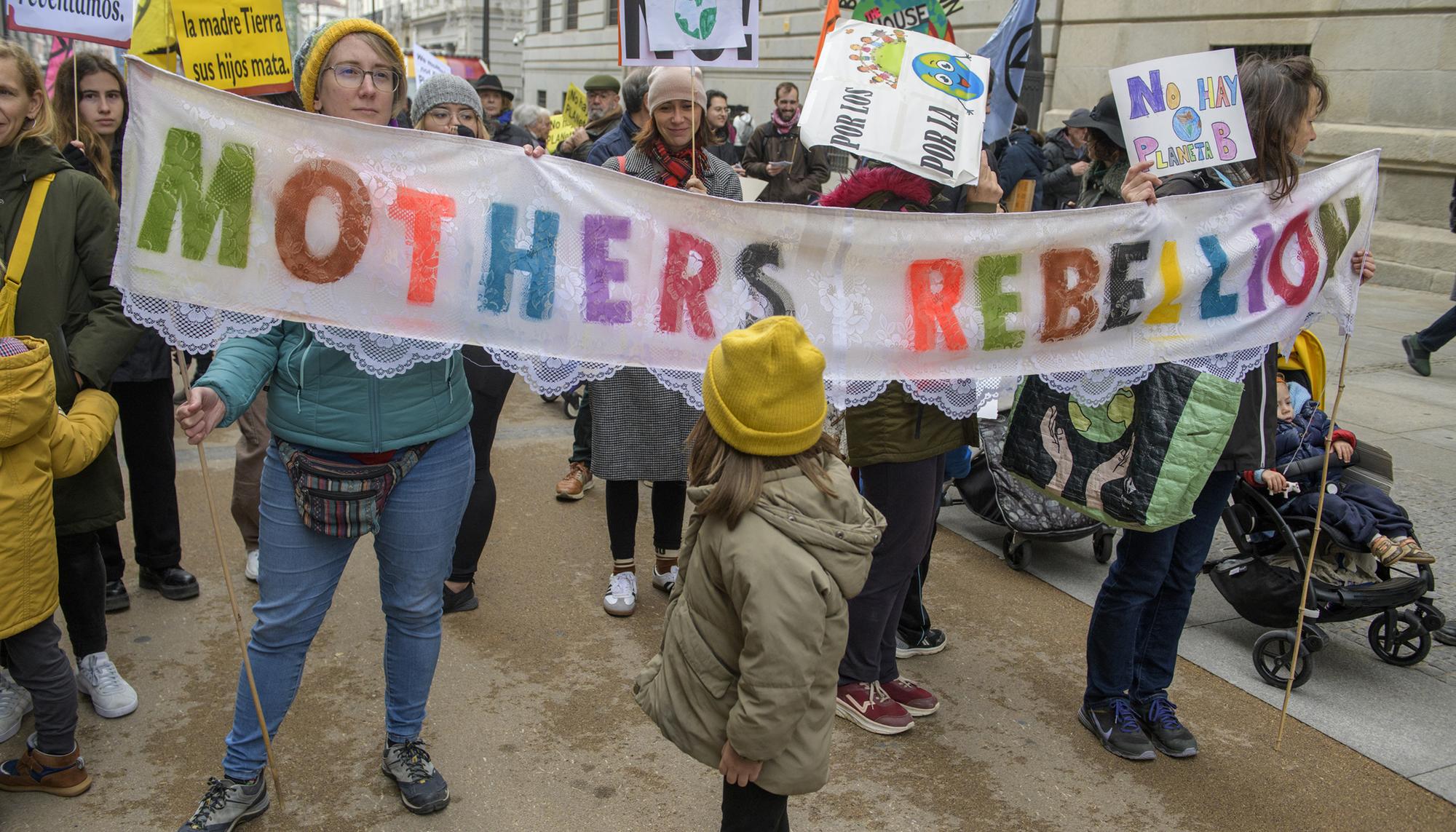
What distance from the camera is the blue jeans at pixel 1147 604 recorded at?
11.6ft

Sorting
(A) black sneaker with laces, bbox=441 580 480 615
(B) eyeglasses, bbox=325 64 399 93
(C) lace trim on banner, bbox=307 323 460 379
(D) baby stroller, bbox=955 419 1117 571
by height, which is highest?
(B) eyeglasses, bbox=325 64 399 93

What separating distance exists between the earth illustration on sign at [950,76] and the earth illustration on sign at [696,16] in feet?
2.89

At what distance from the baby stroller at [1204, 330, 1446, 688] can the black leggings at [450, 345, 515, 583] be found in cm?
277

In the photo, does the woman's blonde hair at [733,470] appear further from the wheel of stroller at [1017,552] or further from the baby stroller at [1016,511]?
the wheel of stroller at [1017,552]

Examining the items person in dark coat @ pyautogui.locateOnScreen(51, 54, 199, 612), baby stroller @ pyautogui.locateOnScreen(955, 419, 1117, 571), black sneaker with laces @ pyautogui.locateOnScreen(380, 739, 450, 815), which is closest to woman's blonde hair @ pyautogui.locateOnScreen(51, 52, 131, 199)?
person in dark coat @ pyautogui.locateOnScreen(51, 54, 199, 612)

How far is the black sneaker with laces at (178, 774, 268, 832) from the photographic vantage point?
2877mm

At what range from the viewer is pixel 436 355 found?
289cm

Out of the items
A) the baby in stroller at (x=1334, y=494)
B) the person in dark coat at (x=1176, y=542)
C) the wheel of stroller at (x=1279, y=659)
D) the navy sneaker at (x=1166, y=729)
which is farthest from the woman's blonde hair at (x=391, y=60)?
the wheel of stroller at (x=1279, y=659)

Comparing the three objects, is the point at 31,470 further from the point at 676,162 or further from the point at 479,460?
the point at 676,162

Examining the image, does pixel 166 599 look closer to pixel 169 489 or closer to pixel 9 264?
pixel 169 489

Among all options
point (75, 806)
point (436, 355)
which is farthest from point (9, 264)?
point (75, 806)

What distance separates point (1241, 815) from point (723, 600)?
1.95 metres

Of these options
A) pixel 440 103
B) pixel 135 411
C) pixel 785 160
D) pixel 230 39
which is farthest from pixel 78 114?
pixel 785 160

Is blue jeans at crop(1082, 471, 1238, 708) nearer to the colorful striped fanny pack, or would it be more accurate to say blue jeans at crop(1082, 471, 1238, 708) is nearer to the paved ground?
the paved ground
